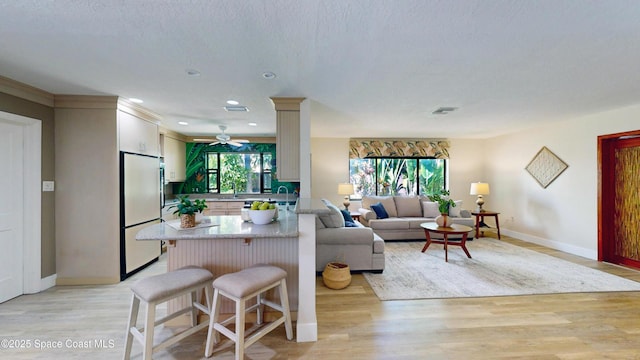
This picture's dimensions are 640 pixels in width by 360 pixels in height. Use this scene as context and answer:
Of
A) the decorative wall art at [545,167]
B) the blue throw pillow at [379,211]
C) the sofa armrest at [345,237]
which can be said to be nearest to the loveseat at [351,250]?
the sofa armrest at [345,237]

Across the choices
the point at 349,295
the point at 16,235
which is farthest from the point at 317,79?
the point at 16,235

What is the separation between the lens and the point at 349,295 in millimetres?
2943

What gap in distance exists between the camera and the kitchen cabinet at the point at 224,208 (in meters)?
5.64

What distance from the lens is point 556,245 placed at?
470 centimetres

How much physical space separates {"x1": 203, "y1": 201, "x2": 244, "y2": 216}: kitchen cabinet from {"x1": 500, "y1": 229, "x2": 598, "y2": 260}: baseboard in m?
5.84

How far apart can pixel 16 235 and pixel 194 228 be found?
2.27m

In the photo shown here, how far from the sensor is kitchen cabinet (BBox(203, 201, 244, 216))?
18.5ft

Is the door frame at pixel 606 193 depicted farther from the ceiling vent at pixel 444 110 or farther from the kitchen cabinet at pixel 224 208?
the kitchen cabinet at pixel 224 208

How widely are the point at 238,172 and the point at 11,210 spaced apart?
12.7ft

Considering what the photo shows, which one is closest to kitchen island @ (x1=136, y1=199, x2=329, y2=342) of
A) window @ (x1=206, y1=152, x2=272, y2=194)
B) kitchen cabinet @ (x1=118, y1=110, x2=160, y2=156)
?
kitchen cabinet @ (x1=118, y1=110, x2=160, y2=156)

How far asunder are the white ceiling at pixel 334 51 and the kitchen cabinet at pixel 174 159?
1835 mm

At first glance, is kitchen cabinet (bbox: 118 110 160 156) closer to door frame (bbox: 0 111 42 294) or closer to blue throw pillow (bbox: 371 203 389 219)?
door frame (bbox: 0 111 42 294)

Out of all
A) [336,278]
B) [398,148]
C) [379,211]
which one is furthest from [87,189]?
[398,148]

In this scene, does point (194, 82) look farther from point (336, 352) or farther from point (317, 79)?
point (336, 352)
